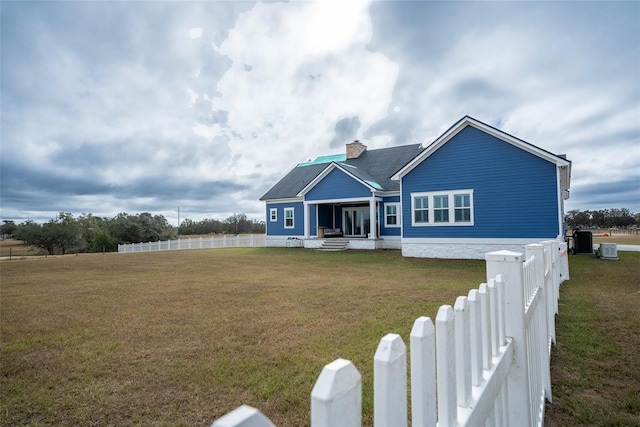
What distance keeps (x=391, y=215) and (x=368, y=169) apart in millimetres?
4792

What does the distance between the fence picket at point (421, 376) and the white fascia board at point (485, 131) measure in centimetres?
1492

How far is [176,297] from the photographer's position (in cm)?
759

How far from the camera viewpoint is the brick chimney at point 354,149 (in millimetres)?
25375

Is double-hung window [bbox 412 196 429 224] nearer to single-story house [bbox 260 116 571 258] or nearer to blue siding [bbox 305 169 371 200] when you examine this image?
single-story house [bbox 260 116 571 258]

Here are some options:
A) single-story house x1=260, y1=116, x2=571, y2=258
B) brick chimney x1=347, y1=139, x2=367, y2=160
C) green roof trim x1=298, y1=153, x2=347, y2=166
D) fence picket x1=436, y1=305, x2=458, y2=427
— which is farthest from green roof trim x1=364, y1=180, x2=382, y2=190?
fence picket x1=436, y1=305, x2=458, y2=427

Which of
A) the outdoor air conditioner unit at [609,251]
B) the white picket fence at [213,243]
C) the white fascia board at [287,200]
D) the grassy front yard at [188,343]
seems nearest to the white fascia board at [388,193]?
the white fascia board at [287,200]

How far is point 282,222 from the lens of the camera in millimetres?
25047

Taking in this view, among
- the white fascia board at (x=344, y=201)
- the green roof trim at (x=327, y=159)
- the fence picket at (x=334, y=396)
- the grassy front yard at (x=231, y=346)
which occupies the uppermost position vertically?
the green roof trim at (x=327, y=159)

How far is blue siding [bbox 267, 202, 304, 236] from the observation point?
79.0 feet

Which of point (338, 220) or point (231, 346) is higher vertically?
point (338, 220)

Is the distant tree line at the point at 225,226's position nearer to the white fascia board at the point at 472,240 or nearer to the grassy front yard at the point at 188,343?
the white fascia board at the point at 472,240

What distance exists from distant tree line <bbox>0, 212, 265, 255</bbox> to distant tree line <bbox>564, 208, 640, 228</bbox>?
2655 inches

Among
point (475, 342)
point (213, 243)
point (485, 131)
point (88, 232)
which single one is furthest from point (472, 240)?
point (88, 232)

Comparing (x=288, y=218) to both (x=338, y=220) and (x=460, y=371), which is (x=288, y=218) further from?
(x=460, y=371)
